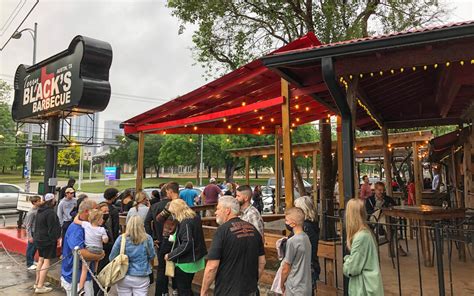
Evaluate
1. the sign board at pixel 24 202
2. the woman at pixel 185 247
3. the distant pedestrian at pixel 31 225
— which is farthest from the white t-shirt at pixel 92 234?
the sign board at pixel 24 202

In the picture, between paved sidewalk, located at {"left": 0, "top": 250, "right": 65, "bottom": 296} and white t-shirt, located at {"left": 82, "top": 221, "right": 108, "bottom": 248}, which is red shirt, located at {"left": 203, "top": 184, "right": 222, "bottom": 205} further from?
white t-shirt, located at {"left": 82, "top": 221, "right": 108, "bottom": 248}

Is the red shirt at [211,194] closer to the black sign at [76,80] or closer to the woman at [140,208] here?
the black sign at [76,80]

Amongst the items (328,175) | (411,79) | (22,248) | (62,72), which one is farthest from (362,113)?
(22,248)

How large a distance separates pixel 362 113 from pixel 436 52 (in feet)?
15.9

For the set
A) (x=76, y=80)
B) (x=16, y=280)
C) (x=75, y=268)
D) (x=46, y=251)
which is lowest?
(x=16, y=280)

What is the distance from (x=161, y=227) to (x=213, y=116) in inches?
114

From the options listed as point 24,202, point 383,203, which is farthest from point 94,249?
point 24,202

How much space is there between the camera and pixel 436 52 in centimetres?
400

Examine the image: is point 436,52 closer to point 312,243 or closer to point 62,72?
point 312,243

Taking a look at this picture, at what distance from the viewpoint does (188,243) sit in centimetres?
423

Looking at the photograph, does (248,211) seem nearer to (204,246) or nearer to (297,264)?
(204,246)

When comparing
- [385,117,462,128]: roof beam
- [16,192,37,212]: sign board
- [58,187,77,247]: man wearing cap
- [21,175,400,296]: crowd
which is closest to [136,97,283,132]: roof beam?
[21,175,400,296]: crowd

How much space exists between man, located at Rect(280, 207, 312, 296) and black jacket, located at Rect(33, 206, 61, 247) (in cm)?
479

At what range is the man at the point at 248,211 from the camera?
421 centimetres
